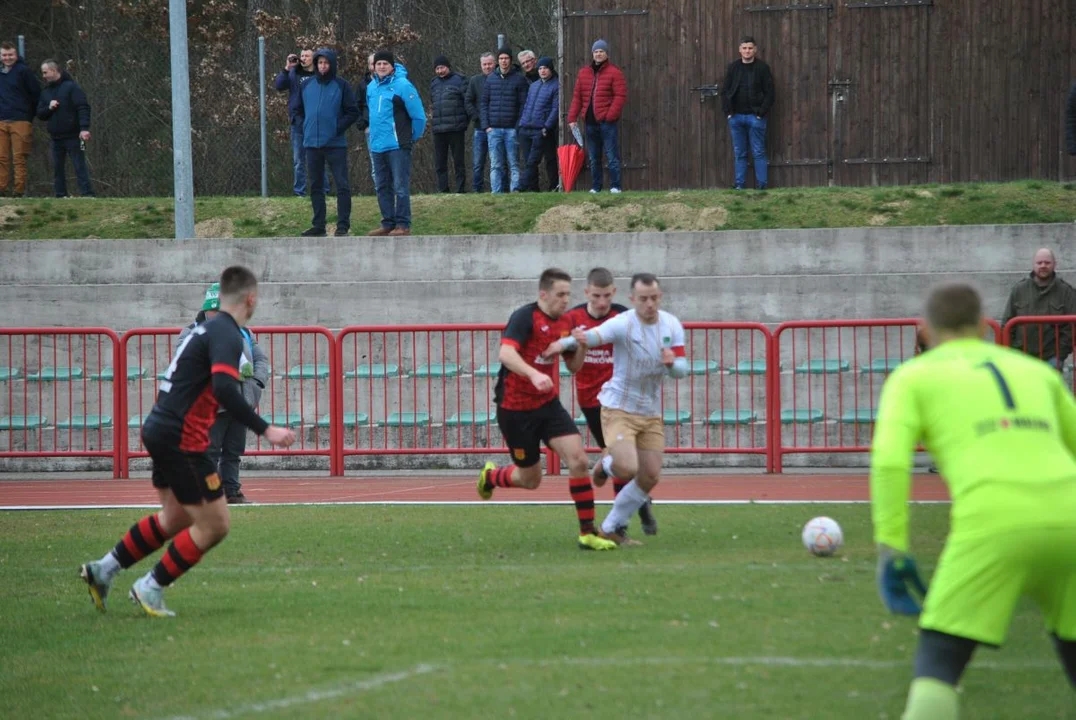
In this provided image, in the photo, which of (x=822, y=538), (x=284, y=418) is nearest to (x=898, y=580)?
(x=822, y=538)

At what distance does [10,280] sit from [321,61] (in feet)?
15.9

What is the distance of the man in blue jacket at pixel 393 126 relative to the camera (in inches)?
716

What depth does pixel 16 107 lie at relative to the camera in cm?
2128

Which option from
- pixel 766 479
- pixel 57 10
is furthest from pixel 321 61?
pixel 57 10

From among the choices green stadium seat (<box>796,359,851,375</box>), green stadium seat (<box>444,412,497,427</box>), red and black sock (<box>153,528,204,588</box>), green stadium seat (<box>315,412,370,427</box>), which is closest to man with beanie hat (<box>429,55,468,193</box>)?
green stadium seat (<box>315,412,370,427</box>)

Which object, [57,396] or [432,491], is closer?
[432,491]

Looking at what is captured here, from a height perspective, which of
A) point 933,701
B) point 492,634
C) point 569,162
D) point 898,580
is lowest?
point 492,634

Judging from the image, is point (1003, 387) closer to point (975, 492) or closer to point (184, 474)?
point (975, 492)

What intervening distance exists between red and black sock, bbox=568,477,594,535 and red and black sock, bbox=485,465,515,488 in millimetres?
684

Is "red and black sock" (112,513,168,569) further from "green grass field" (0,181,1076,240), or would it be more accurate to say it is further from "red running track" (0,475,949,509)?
"green grass field" (0,181,1076,240)

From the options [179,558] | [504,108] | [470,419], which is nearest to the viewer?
[179,558]

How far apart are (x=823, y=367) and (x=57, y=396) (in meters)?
8.23

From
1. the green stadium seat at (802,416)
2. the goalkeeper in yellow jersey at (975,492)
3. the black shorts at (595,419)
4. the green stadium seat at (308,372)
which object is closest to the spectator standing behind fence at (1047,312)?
the green stadium seat at (802,416)

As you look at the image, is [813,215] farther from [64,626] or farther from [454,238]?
[64,626]
